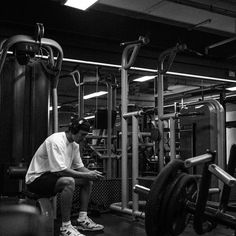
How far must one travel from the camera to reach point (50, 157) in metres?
3.36

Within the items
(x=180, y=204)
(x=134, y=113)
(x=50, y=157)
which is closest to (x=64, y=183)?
(x=50, y=157)

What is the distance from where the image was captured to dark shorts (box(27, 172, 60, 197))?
3309mm

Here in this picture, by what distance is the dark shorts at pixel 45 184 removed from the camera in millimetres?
3309

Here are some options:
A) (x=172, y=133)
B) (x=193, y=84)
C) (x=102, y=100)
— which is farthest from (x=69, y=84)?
(x=172, y=133)

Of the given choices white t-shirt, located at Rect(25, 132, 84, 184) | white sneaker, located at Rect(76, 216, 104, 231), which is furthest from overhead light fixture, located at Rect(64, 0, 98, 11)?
white sneaker, located at Rect(76, 216, 104, 231)

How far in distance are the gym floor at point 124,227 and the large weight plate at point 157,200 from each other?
2.48m

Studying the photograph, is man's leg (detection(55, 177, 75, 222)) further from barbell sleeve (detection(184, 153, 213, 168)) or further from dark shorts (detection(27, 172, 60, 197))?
barbell sleeve (detection(184, 153, 213, 168))

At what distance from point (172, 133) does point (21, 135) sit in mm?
1575

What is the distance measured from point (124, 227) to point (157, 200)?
9.61 feet

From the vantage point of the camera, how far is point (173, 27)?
5.41m

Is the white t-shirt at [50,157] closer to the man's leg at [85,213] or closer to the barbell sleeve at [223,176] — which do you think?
the man's leg at [85,213]

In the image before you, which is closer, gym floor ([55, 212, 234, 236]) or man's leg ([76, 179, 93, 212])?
gym floor ([55, 212, 234, 236])

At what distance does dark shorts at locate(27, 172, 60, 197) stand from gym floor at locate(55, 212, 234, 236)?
409 millimetres

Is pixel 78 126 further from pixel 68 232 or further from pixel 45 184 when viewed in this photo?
pixel 68 232
